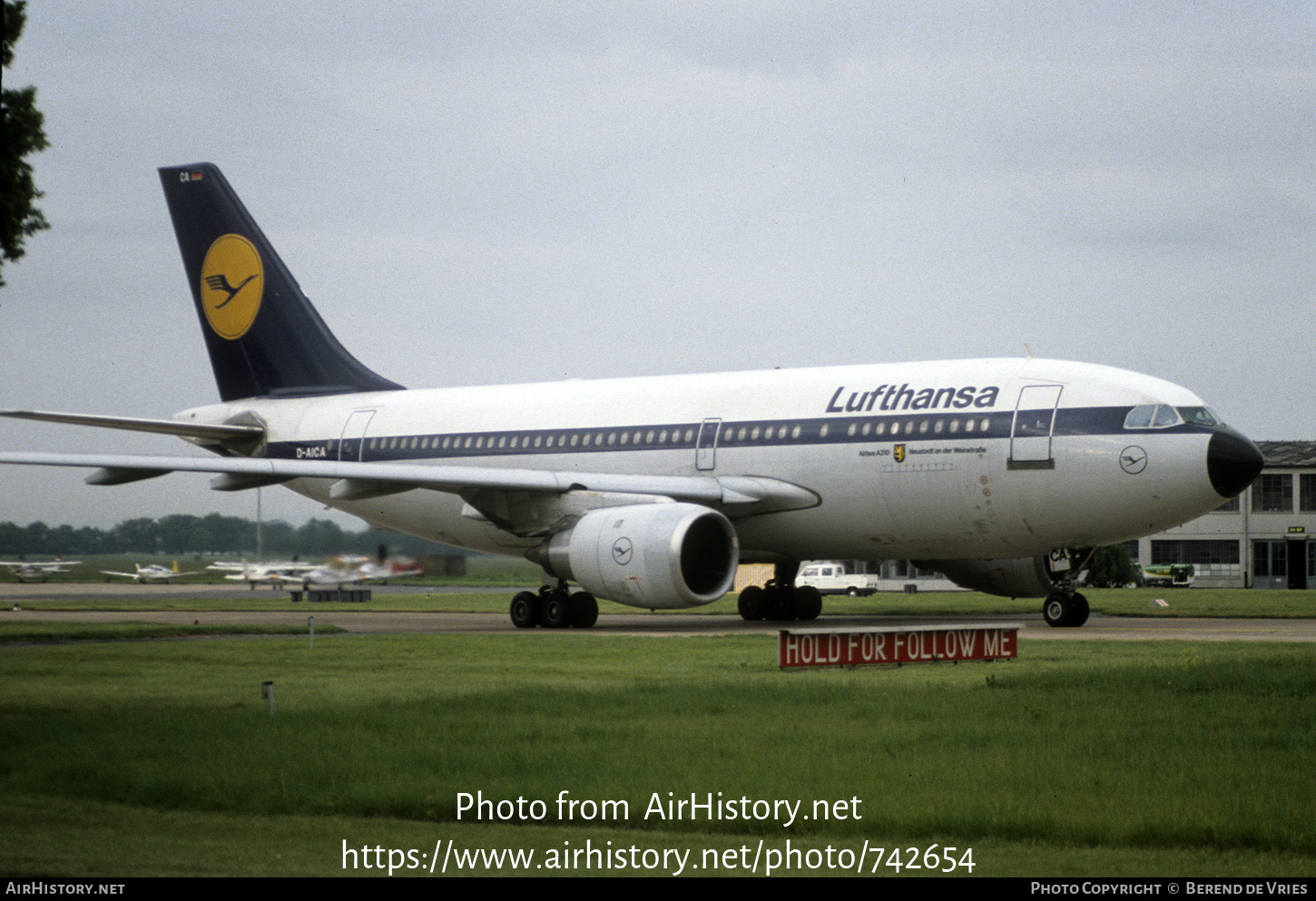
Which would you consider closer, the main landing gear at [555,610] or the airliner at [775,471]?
the airliner at [775,471]

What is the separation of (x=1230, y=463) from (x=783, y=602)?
9.06 meters

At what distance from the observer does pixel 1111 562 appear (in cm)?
6188

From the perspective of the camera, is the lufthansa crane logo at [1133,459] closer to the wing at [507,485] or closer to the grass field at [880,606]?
the wing at [507,485]

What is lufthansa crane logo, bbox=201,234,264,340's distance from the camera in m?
34.2

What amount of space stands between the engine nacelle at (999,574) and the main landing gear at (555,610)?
6.43 m

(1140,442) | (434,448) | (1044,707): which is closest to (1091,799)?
(1044,707)

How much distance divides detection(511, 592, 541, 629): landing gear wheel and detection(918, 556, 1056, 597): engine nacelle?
7163 millimetres

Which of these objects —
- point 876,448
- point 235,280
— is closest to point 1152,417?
point 876,448

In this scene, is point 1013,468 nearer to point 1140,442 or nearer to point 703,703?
point 1140,442

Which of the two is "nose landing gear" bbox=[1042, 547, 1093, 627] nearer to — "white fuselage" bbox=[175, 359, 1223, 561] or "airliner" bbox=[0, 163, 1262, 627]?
"airliner" bbox=[0, 163, 1262, 627]

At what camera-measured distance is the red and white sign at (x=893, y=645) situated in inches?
612

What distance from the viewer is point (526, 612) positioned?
84.8 feet

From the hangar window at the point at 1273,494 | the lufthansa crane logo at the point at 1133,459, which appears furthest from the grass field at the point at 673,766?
the hangar window at the point at 1273,494

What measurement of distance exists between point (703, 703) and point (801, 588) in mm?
16559
